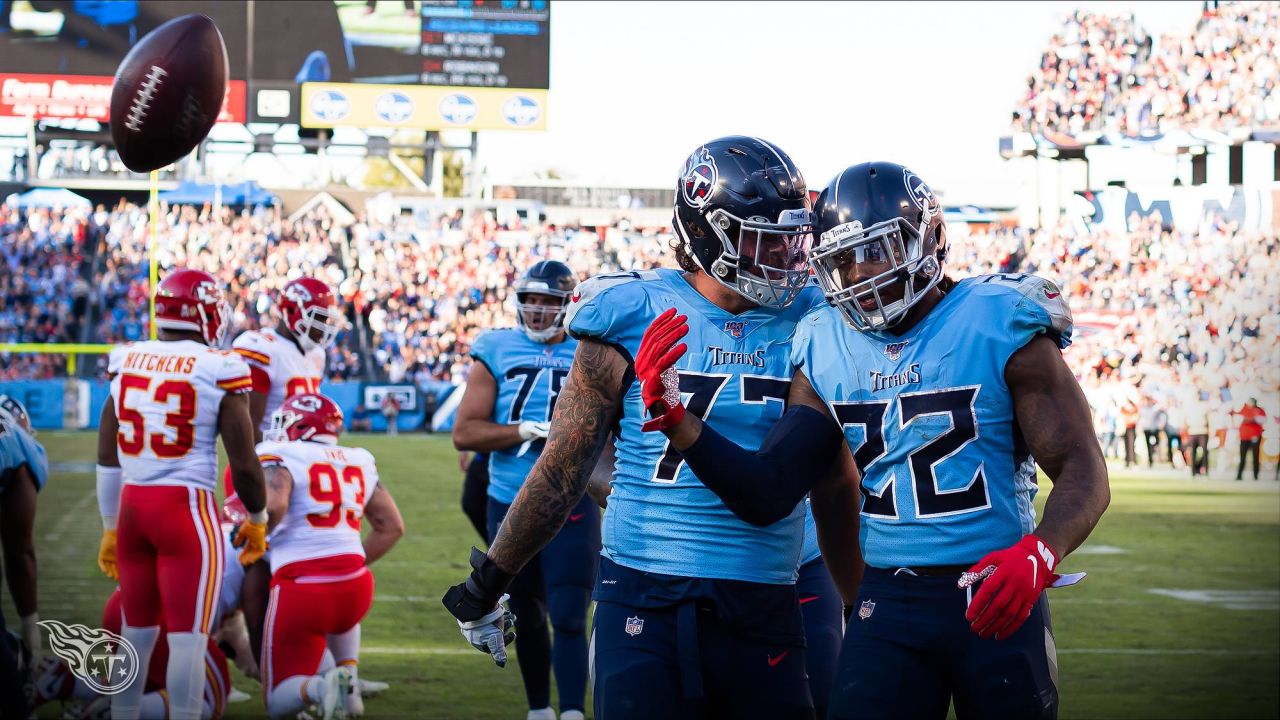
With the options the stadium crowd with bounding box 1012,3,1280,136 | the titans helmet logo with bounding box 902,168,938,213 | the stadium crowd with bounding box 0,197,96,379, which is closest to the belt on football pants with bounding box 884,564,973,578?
the titans helmet logo with bounding box 902,168,938,213

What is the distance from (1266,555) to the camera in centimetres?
1145

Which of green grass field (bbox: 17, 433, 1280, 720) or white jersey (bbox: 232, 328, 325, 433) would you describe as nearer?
green grass field (bbox: 17, 433, 1280, 720)

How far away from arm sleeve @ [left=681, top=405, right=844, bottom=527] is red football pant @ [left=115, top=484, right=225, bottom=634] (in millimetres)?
2809

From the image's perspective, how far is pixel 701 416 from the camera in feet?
10.2

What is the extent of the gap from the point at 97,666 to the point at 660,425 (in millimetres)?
3494

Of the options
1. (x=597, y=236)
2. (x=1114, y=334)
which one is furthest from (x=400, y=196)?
(x=1114, y=334)

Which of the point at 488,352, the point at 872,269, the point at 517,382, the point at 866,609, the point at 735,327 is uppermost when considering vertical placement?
the point at 872,269

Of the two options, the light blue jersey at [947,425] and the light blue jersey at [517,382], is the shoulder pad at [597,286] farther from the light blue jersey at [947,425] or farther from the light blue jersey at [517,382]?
the light blue jersey at [517,382]

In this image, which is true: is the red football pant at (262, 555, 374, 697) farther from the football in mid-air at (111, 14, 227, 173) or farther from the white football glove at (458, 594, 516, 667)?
the white football glove at (458, 594, 516, 667)

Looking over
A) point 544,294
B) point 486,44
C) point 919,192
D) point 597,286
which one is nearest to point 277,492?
point 544,294

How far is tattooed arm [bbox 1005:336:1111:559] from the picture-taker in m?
2.88

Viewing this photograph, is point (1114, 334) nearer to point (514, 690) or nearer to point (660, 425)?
point (514, 690)

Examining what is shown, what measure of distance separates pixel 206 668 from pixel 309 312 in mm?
1930

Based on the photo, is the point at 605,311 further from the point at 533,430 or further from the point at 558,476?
the point at 533,430
